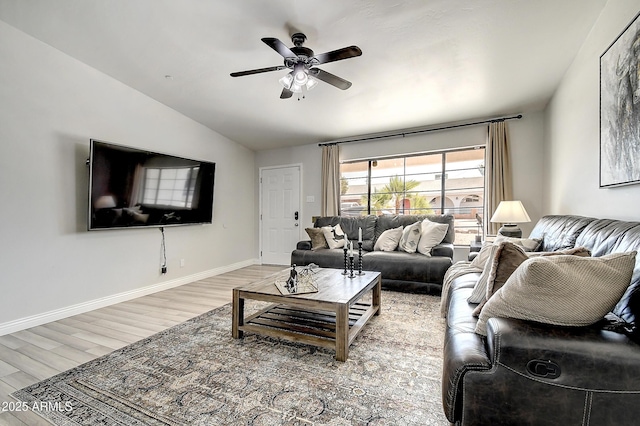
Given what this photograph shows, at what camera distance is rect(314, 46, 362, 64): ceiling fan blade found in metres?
2.13

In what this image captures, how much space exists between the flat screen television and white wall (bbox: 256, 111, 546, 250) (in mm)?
1747

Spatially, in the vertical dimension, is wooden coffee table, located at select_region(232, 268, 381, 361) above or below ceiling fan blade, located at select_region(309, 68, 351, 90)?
below

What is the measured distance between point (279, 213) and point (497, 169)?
12.6ft

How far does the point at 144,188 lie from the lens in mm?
3680

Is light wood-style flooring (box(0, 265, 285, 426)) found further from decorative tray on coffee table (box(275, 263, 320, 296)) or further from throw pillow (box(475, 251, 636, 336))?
throw pillow (box(475, 251, 636, 336))

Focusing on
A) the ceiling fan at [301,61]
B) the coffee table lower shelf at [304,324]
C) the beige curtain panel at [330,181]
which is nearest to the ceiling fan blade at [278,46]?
the ceiling fan at [301,61]

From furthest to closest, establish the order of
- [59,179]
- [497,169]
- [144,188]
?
1. [497,169]
2. [144,188]
3. [59,179]

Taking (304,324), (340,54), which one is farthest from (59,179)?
(340,54)

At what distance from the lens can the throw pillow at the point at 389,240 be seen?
4211 mm

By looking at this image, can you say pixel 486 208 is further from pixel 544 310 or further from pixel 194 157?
pixel 194 157

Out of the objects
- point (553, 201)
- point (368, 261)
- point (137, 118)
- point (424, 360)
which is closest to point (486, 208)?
point (553, 201)

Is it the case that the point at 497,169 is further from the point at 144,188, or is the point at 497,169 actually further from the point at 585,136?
the point at 144,188

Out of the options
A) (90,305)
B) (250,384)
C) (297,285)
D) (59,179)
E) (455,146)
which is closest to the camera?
(250,384)

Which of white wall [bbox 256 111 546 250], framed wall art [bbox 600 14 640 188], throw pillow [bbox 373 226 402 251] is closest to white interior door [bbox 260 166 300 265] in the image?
white wall [bbox 256 111 546 250]
